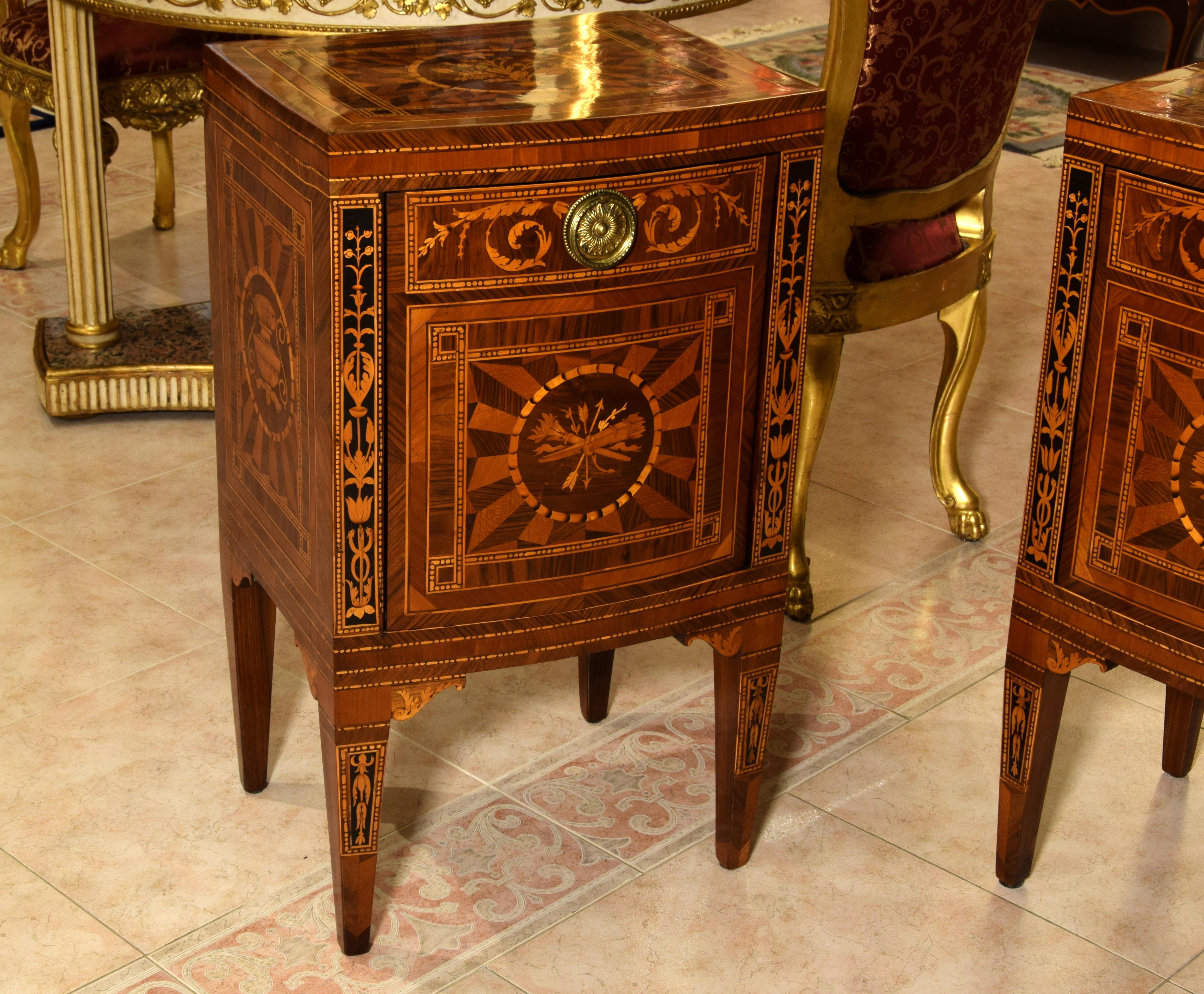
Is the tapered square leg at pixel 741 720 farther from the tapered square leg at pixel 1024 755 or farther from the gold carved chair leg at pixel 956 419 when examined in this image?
the gold carved chair leg at pixel 956 419

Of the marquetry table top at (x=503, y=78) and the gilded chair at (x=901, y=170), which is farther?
the gilded chair at (x=901, y=170)

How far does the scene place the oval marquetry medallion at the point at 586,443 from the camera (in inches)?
57.2

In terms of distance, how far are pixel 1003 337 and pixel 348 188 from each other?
7.82 feet

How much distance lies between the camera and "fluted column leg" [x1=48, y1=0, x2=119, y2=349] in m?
2.71

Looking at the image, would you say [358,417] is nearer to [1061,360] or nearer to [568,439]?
[568,439]

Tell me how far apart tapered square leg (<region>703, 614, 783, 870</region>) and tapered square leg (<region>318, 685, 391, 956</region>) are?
1.21ft

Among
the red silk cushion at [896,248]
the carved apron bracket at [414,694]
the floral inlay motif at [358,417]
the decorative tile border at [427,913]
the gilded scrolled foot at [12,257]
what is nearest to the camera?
the floral inlay motif at [358,417]

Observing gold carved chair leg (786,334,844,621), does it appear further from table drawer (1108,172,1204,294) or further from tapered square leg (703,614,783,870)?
table drawer (1108,172,1204,294)

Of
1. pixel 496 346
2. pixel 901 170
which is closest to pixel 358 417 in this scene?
pixel 496 346

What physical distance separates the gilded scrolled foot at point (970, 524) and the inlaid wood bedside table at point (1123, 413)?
0.92 metres

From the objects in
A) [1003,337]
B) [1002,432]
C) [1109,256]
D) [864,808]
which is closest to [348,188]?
[1109,256]

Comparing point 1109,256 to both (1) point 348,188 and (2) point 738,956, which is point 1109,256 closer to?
(1) point 348,188

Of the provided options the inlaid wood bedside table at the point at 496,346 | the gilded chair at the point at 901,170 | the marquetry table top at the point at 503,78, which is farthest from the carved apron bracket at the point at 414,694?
the gilded chair at the point at 901,170

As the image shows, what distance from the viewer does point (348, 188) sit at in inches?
51.6
